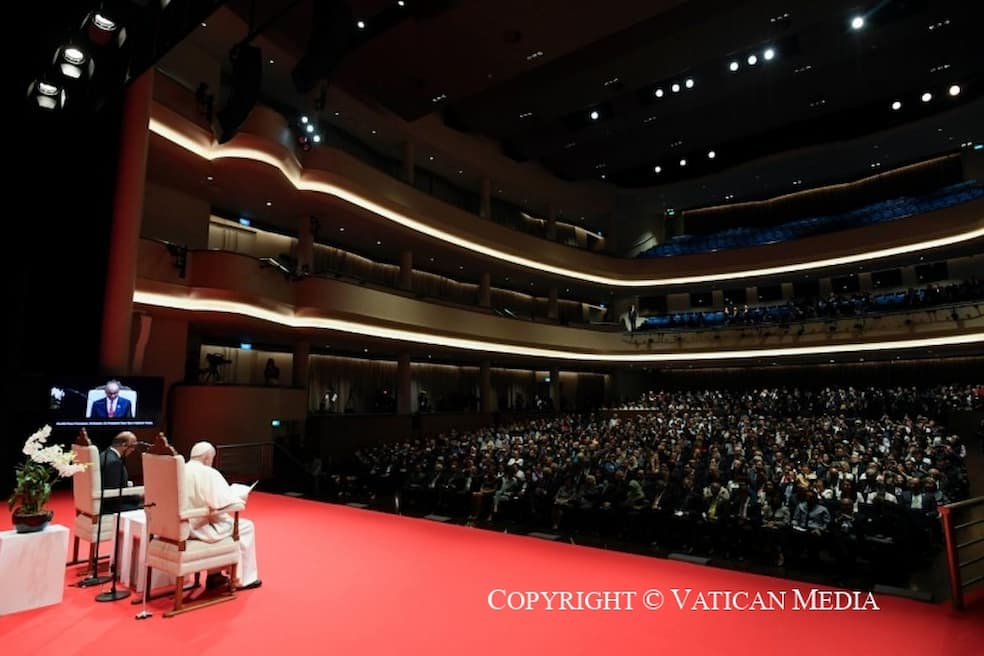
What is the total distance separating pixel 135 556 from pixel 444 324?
480 inches

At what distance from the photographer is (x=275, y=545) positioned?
18.2 ft

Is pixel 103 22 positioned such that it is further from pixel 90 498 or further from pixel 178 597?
pixel 178 597

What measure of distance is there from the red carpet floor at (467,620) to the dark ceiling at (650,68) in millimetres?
8740

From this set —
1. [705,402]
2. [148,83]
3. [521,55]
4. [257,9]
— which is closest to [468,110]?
[521,55]

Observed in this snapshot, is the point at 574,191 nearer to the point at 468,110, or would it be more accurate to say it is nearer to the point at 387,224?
the point at 468,110

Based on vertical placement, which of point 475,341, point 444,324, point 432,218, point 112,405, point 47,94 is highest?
point 432,218

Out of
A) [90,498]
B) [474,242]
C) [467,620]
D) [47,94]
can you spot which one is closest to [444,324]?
[474,242]

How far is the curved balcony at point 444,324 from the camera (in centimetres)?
1072

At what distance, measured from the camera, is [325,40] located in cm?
693

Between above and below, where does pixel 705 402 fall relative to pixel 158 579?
above

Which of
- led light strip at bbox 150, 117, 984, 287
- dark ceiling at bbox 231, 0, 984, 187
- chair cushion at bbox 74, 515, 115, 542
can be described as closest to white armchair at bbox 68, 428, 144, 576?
chair cushion at bbox 74, 515, 115, 542

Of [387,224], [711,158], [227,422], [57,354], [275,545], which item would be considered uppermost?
[711,158]

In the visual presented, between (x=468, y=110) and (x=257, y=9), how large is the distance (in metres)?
7.11

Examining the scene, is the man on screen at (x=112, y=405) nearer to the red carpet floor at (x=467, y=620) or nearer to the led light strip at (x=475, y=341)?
the led light strip at (x=475, y=341)
